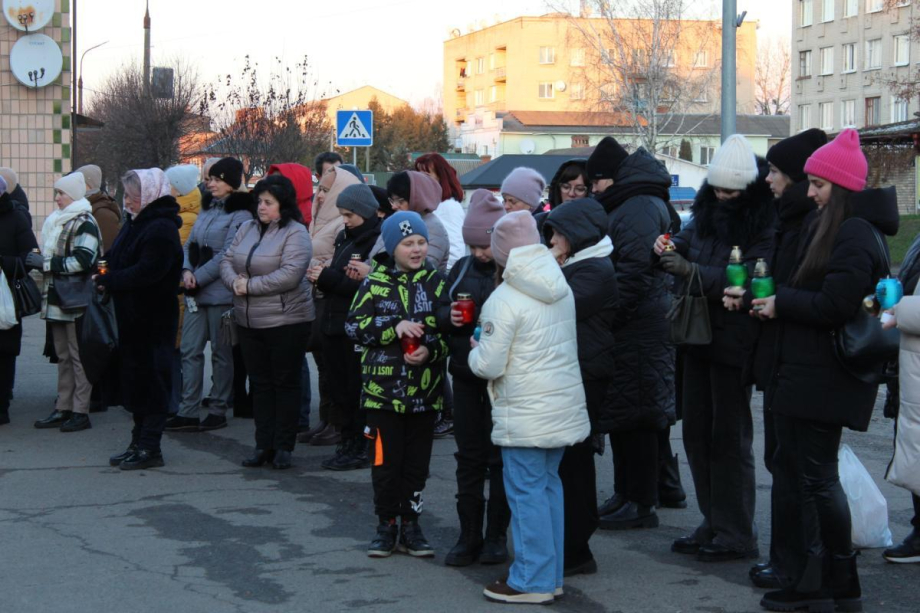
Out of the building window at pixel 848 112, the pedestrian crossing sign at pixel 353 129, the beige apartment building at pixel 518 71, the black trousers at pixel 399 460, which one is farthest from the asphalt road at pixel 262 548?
the beige apartment building at pixel 518 71

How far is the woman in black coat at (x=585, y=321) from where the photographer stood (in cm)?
543

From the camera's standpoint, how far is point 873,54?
67.4 meters

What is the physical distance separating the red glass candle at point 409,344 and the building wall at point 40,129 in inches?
585

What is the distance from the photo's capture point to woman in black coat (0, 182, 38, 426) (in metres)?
9.59

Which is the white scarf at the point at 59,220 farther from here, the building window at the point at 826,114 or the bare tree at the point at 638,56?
the building window at the point at 826,114

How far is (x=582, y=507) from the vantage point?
5.58m

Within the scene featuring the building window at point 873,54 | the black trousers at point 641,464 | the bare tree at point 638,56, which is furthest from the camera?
the building window at point 873,54

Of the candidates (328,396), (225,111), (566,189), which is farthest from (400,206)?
(225,111)

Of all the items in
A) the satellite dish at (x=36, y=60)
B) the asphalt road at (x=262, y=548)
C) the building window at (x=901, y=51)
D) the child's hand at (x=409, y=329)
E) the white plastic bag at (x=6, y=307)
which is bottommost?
the asphalt road at (x=262, y=548)

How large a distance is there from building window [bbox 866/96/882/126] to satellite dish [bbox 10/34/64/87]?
56900mm

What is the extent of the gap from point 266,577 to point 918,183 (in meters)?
25.9

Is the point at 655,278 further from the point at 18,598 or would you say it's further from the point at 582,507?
the point at 18,598

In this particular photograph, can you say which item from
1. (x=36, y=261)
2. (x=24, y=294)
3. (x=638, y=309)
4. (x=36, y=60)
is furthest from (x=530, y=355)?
(x=36, y=60)

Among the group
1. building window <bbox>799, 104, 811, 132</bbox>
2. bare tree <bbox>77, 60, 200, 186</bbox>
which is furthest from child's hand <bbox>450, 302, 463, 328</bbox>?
building window <bbox>799, 104, 811, 132</bbox>
